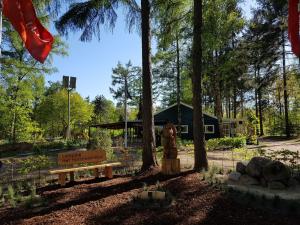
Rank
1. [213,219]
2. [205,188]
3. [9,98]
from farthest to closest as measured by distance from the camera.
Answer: [9,98]
[205,188]
[213,219]

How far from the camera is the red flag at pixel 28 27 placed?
6.55 metres

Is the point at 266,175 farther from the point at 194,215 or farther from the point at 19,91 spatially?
the point at 19,91

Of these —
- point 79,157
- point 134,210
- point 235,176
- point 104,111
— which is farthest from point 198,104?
point 104,111

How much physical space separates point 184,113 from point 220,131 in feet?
15.9

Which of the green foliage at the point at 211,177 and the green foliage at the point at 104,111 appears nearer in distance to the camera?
the green foliage at the point at 211,177

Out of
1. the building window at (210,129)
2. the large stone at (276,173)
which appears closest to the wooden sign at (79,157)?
the large stone at (276,173)

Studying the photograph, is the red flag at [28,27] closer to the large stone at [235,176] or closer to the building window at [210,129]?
the large stone at [235,176]

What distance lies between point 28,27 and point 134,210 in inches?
155

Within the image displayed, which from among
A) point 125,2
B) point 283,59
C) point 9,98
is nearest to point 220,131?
point 283,59

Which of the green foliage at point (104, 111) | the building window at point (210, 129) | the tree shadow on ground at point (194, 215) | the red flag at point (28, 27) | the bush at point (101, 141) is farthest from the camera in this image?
Result: the green foliage at point (104, 111)

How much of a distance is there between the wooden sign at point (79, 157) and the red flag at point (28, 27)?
151 inches

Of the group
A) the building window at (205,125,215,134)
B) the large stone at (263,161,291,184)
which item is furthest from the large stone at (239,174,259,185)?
the building window at (205,125,215,134)

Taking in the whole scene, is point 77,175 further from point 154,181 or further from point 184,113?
point 184,113

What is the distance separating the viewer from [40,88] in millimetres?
34562
